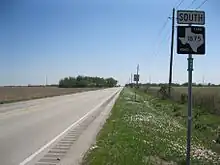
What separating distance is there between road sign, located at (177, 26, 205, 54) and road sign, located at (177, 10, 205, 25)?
0.40 feet

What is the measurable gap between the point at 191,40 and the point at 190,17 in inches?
Result: 17.3

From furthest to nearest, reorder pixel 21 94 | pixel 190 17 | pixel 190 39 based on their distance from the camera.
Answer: pixel 21 94
pixel 190 17
pixel 190 39

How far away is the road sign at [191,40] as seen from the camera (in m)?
7.24

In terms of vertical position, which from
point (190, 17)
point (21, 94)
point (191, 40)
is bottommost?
point (21, 94)

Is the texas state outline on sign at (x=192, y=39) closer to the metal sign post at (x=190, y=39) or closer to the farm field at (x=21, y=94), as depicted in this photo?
the metal sign post at (x=190, y=39)

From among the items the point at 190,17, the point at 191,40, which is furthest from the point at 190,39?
the point at 190,17

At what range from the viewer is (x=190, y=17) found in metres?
7.40

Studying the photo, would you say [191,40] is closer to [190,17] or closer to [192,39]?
[192,39]

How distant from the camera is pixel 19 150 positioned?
38.5 feet

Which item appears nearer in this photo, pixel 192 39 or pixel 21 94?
pixel 192 39

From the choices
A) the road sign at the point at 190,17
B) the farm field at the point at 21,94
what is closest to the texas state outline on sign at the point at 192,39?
the road sign at the point at 190,17

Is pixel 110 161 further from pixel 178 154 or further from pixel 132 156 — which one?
pixel 178 154

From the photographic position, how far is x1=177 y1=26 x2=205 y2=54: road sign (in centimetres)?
724

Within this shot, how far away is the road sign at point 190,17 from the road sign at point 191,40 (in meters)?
0.12
